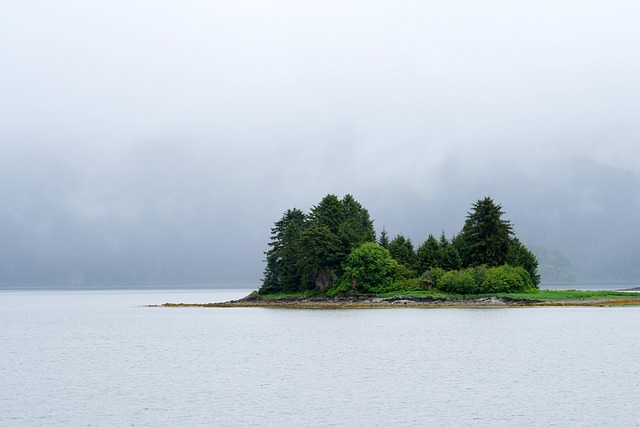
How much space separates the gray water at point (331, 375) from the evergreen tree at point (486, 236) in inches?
1514

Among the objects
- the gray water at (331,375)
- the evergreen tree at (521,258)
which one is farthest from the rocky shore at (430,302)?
the gray water at (331,375)

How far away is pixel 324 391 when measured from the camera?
44.9 meters

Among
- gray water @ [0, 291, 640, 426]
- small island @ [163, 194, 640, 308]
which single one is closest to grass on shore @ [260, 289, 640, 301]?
small island @ [163, 194, 640, 308]

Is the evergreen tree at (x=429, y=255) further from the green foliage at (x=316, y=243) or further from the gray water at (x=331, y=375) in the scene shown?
the gray water at (x=331, y=375)

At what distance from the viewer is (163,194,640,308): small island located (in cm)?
12581

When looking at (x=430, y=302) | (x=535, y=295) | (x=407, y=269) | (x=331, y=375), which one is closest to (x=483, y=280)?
(x=535, y=295)

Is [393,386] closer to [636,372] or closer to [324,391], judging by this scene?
[324,391]

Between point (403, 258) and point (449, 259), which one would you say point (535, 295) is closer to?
point (449, 259)

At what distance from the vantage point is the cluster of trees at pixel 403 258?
127375 mm

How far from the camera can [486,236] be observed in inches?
5217

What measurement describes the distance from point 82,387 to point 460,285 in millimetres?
87592

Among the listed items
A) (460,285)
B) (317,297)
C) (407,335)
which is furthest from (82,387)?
(317,297)

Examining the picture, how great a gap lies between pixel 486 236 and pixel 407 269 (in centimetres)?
1575

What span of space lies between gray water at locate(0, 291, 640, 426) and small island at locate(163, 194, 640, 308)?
33.1m
